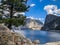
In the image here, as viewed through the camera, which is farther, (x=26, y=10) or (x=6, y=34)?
(x=26, y=10)

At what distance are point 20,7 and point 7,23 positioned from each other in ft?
11.7

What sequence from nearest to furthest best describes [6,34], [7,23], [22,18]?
[6,34]
[7,23]
[22,18]

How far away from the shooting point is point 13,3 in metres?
28.2

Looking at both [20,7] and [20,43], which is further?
[20,7]

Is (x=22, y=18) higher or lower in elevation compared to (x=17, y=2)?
lower

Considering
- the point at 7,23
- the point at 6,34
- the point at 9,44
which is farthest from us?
the point at 7,23

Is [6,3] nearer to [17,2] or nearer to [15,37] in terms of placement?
[17,2]

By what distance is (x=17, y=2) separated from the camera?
28.2 metres

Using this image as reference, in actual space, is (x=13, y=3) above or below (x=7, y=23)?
above

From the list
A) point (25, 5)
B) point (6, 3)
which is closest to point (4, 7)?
point (6, 3)

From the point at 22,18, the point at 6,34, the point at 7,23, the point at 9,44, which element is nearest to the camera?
the point at 9,44

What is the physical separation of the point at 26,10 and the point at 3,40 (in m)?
20.9

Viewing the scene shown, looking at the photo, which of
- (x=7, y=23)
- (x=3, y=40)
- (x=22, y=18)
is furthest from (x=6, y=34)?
(x=22, y=18)

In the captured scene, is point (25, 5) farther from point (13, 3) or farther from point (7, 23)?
point (7, 23)
